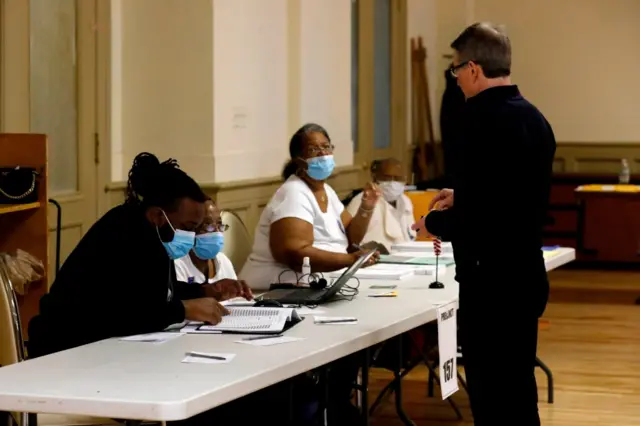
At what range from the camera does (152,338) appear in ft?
11.2

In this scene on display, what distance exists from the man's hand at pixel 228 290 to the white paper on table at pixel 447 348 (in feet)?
2.22

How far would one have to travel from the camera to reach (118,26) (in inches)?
250

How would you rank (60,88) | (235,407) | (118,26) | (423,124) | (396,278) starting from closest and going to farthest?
1. (235,407)
2. (396,278)
3. (60,88)
4. (118,26)
5. (423,124)

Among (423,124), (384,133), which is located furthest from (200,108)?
(423,124)

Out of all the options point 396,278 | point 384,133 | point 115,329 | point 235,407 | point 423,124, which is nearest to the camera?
point 115,329

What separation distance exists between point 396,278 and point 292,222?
0.58 meters

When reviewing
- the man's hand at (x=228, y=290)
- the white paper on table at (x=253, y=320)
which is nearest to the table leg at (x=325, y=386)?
the white paper on table at (x=253, y=320)

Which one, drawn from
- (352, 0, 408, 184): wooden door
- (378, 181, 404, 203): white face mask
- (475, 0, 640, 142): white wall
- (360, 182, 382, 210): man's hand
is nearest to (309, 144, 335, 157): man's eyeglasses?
(360, 182, 382, 210): man's hand

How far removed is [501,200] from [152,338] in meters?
1.09

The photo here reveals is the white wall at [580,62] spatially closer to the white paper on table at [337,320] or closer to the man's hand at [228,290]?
the man's hand at [228,290]

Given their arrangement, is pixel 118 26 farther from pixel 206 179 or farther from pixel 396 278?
pixel 396 278

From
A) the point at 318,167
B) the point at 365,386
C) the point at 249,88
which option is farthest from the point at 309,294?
the point at 249,88

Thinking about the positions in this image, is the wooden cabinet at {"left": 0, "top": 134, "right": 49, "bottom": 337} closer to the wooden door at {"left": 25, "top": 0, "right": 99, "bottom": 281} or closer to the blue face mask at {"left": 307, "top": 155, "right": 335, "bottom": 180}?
the wooden door at {"left": 25, "top": 0, "right": 99, "bottom": 281}

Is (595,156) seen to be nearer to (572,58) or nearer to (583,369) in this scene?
(572,58)
